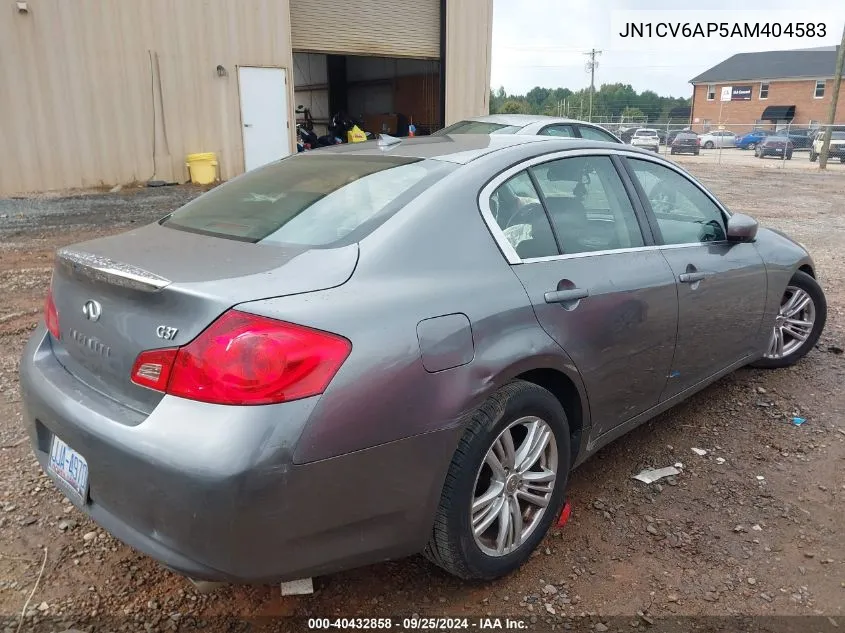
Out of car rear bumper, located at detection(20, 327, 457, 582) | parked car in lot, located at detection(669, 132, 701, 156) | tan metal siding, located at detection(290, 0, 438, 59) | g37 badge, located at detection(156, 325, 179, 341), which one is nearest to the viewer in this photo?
Result: car rear bumper, located at detection(20, 327, 457, 582)

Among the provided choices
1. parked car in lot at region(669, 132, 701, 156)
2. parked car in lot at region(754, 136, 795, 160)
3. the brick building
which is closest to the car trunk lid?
parked car in lot at region(754, 136, 795, 160)

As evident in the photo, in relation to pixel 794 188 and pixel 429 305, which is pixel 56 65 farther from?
pixel 794 188

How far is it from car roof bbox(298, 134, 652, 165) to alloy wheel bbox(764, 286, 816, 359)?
6.25 feet

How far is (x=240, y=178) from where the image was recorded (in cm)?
319

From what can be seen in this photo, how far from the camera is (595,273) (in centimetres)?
275

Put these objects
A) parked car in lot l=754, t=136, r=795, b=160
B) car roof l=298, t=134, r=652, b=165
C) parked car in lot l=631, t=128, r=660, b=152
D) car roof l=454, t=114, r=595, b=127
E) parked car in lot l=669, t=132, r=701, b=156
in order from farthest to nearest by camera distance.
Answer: parked car in lot l=631, t=128, r=660, b=152
parked car in lot l=669, t=132, r=701, b=156
parked car in lot l=754, t=136, r=795, b=160
car roof l=454, t=114, r=595, b=127
car roof l=298, t=134, r=652, b=165

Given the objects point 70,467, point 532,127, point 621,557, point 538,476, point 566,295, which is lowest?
point 621,557

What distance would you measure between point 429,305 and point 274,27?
14.5m

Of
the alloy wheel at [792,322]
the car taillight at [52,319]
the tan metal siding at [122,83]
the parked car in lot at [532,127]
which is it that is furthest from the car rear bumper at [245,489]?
the tan metal siding at [122,83]

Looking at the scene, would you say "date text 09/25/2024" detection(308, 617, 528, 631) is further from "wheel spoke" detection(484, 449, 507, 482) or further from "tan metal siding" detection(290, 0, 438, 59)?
"tan metal siding" detection(290, 0, 438, 59)

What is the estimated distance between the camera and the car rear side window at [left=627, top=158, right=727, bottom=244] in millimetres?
3344

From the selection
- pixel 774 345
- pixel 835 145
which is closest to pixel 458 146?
pixel 774 345

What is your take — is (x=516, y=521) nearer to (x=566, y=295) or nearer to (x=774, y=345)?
(x=566, y=295)

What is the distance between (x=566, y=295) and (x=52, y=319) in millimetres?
1934
